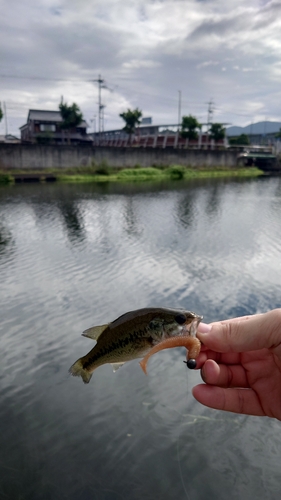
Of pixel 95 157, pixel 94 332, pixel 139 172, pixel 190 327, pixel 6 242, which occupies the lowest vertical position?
pixel 6 242

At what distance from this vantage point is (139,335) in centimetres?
300

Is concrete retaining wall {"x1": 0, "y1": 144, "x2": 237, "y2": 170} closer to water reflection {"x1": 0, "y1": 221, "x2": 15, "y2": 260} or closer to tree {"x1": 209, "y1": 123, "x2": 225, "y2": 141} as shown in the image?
tree {"x1": 209, "y1": 123, "x2": 225, "y2": 141}

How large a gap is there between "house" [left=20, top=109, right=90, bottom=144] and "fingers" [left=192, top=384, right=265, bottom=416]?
81828mm

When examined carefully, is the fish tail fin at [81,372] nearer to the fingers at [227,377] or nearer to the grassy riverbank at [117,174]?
the fingers at [227,377]

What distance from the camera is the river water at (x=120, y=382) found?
5.53 meters

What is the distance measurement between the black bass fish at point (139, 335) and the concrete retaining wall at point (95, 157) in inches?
2070

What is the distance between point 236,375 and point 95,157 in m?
57.8

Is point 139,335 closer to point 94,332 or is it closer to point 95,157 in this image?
point 94,332

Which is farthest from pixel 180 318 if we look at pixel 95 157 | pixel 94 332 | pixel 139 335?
pixel 95 157

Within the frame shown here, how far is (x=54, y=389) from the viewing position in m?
7.35

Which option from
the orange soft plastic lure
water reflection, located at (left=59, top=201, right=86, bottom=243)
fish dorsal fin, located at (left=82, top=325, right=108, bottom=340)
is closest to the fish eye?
the orange soft plastic lure

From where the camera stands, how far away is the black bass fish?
9.05 feet

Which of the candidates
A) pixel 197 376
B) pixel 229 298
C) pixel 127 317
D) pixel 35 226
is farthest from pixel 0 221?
pixel 127 317

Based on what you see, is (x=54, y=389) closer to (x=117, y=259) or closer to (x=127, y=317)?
(x=127, y=317)
